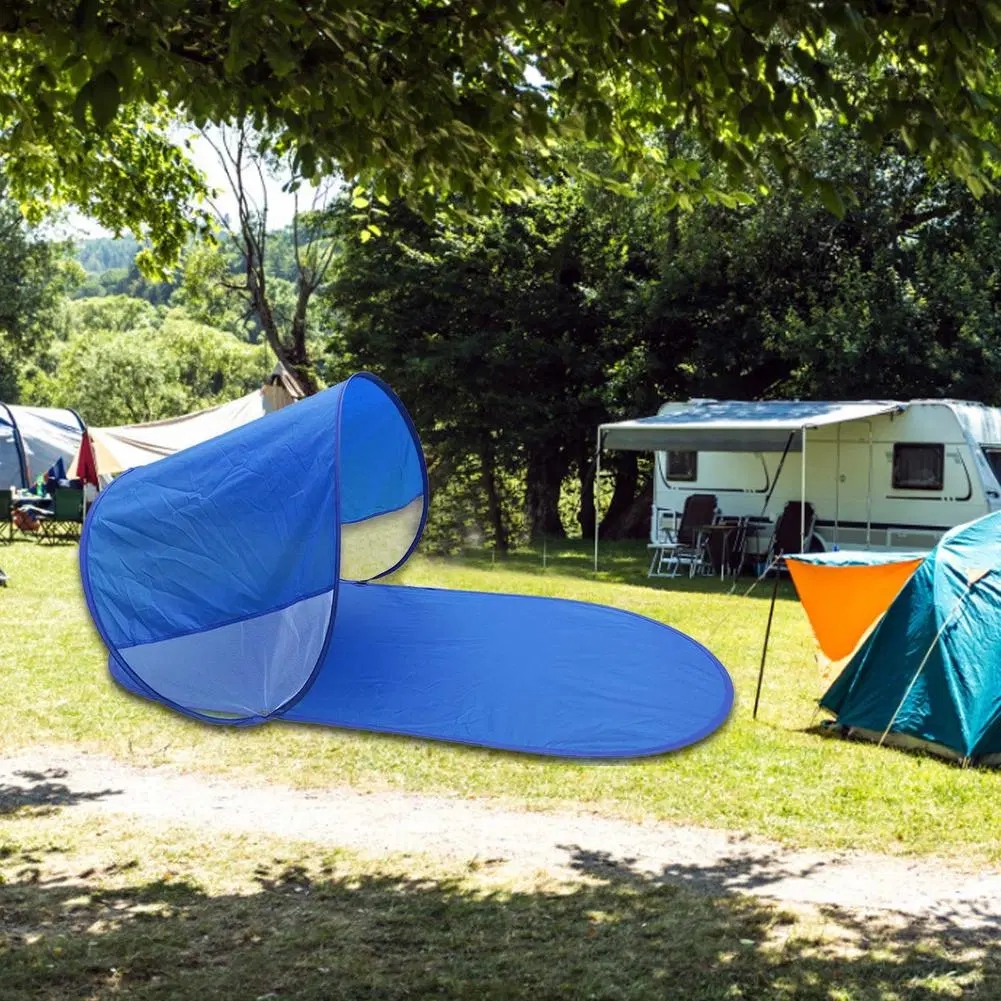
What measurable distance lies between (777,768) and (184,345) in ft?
137

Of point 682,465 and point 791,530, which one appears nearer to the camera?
point 791,530

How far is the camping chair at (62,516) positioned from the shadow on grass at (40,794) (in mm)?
10304

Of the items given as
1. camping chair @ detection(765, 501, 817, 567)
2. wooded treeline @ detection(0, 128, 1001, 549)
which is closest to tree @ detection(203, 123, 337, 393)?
wooded treeline @ detection(0, 128, 1001, 549)

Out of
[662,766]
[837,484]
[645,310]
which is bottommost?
[662,766]

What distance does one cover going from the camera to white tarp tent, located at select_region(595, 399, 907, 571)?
13680mm

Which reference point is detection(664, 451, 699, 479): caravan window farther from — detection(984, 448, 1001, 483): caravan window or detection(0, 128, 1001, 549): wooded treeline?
detection(984, 448, 1001, 483): caravan window

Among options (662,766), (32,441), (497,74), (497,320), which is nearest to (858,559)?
(662,766)

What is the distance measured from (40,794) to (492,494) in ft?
52.0

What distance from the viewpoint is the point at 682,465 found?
16.4 meters

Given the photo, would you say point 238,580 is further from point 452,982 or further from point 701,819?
point 701,819

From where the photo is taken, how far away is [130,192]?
31.1 ft

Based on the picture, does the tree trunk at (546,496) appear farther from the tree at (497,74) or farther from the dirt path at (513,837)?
the tree at (497,74)

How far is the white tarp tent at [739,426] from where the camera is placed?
539 inches

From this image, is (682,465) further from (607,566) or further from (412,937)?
(412,937)
